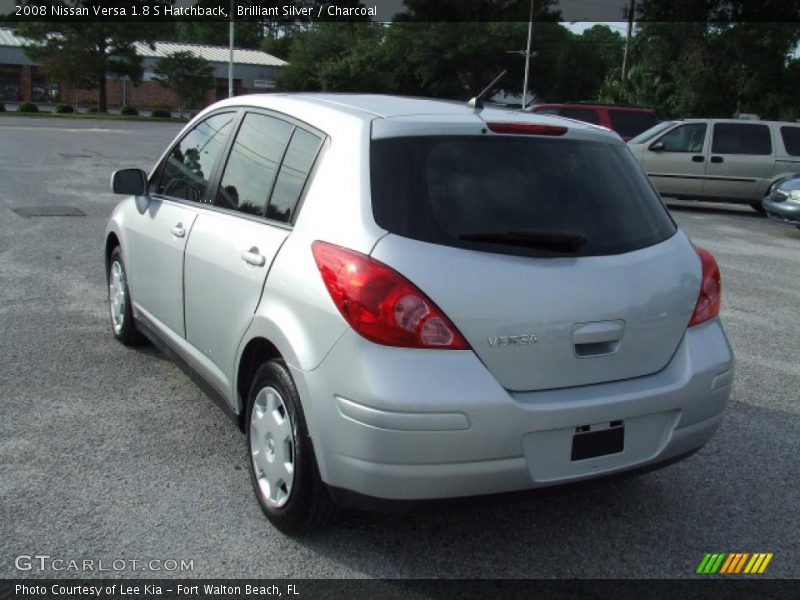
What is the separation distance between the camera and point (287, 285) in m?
3.03

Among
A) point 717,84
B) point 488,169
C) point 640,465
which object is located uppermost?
point 717,84

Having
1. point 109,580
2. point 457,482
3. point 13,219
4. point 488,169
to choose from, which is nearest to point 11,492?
point 109,580

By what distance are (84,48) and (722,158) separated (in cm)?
4756

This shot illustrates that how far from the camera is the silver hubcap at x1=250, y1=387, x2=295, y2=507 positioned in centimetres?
307

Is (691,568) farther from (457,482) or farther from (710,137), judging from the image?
(710,137)

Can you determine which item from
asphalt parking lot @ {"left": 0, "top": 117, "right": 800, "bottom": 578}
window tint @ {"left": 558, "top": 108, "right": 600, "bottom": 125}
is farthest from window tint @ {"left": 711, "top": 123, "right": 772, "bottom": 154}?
asphalt parking lot @ {"left": 0, "top": 117, "right": 800, "bottom": 578}

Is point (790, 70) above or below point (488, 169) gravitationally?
above

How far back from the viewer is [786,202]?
11828 millimetres

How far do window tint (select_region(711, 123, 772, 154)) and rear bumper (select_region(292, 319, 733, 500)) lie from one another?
13.0 meters

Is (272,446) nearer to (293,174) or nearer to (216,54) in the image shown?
(293,174)

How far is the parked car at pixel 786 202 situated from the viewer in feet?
38.3

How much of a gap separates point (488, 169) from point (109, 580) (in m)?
1.99

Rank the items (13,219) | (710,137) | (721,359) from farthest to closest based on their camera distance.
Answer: (710,137) < (13,219) < (721,359)

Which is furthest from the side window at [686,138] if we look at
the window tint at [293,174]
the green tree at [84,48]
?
the green tree at [84,48]
